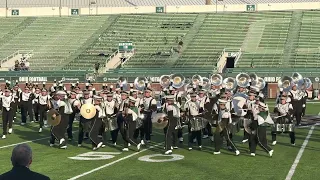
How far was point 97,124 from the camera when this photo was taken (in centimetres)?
1706

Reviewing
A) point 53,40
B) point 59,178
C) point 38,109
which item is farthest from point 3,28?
point 59,178

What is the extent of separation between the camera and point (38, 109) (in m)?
25.3

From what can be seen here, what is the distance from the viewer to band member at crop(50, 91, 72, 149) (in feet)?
57.4

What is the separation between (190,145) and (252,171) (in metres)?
4.39

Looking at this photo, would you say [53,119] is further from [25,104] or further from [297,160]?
[25,104]

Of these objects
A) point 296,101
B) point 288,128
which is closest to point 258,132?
point 288,128

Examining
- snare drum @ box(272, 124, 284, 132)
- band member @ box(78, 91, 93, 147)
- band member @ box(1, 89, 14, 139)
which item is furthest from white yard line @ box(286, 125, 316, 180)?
band member @ box(1, 89, 14, 139)

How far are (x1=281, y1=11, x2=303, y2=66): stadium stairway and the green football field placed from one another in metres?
34.2

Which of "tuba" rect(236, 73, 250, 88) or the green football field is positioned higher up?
"tuba" rect(236, 73, 250, 88)

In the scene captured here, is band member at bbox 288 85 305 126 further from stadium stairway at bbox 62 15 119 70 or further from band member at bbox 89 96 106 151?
stadium stairway at bbox 62 15 119 70

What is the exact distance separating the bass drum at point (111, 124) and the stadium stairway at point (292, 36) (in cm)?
3540

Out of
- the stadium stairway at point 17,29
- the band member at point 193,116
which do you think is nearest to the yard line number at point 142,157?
the band member at point 193,116

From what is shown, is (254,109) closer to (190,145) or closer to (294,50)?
(190,145)

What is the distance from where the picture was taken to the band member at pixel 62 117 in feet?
57.4
